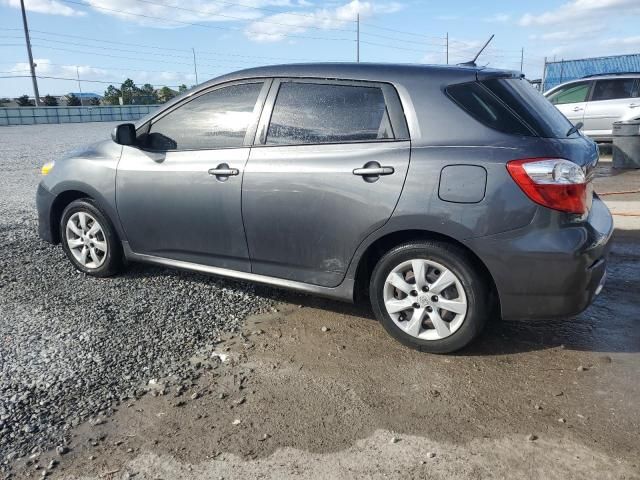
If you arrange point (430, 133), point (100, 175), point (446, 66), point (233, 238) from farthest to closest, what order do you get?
point (100, 175)
point (233, 238)
point (446, 66)
point (430, 133)

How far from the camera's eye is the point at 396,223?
334 centimetres

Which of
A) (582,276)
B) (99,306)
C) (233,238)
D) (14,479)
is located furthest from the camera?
(99,306)

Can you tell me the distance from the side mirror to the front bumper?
3.52ft

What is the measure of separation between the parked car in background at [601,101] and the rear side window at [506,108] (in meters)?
10.7

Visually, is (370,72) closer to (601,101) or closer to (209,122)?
(209,122)

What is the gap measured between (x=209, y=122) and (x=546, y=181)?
2416 mm

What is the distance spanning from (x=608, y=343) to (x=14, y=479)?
3.47 meters

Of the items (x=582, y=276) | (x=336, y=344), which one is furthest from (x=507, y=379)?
(x=336, y=344)

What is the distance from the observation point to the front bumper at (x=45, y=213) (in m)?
4.95

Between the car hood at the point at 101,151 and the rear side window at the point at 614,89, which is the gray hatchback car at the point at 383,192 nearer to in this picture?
the car hood at the point at 101,151

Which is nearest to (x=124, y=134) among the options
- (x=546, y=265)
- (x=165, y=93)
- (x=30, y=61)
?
(x=546, y=265)

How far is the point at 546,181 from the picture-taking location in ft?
9.91

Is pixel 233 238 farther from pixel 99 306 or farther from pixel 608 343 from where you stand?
pixel 608 343

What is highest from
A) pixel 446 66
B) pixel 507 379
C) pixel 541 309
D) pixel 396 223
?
pixel 446 66
